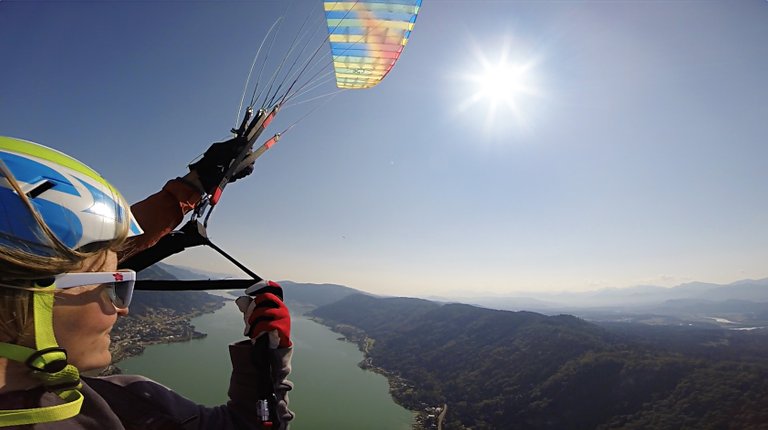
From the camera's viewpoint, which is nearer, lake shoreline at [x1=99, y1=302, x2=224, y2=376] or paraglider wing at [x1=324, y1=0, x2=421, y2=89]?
paraglider wing at [x1=324, y1=0, x2=421, y2=89]

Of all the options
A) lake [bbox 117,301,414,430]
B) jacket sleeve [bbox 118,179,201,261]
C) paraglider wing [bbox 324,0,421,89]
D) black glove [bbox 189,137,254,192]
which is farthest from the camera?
lake [bbox 117,301,414,430]

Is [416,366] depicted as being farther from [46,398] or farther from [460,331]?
[46,398]

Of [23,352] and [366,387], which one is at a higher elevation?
[23,352]

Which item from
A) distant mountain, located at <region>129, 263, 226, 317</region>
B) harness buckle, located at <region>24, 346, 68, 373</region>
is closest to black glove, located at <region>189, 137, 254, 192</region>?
harness buckle, located at <region>24, 346, 68, 373</region>

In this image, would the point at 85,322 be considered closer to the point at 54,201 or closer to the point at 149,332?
the point at 54,201

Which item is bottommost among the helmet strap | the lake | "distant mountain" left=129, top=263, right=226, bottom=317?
the lake

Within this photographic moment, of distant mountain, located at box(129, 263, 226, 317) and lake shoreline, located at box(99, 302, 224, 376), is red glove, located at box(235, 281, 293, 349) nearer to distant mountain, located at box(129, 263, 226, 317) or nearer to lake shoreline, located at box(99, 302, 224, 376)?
lake shoreline, located at box(99, 302, 224, 376)

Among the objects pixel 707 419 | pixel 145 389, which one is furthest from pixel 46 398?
pixel 707 419
